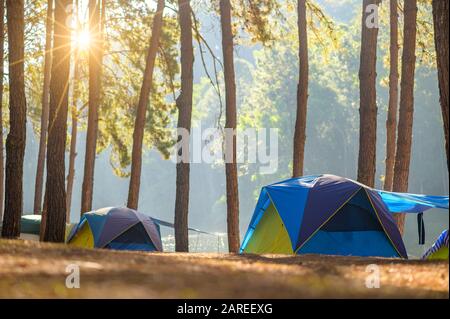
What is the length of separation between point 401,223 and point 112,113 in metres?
12.4

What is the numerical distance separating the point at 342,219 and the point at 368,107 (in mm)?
2877

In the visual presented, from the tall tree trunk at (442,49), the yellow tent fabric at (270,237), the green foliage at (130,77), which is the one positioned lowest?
the yellow tent fabric at (270,237)

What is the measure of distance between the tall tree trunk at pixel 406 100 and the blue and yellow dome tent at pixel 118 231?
587cm

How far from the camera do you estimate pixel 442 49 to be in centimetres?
528

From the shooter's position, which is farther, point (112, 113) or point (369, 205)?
point (112, 113)

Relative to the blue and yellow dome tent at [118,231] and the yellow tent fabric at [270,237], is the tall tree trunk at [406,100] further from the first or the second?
the blue and yellow dome tent at [118,231]

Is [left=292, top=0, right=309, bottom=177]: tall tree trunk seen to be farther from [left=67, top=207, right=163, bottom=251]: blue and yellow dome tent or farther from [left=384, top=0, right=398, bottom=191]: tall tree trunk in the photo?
[left=67, top=207, right=163, bottom=251]: blue and yellow dome tent

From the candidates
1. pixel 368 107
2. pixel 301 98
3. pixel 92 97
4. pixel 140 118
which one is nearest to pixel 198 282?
pixel 368 107

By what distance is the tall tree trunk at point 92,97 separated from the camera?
61.5 ft

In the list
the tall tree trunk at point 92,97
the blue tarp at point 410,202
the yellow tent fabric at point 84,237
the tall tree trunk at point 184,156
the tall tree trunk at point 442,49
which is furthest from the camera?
the tall tree trunk at point 92,97

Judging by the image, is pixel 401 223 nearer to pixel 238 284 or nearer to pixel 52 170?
pixel 52 170

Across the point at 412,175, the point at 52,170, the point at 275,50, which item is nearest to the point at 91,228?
the point at 52,170

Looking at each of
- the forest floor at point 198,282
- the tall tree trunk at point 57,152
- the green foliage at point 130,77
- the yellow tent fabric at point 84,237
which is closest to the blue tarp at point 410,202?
the tall tree trunk at point 57,152
